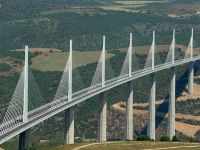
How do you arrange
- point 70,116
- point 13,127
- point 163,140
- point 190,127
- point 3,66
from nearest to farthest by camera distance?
1. point 13,127
2. point 70,116
3. point 163,140
4. point 190,127
5. point 3,66

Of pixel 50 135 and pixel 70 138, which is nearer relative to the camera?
pixel 70 138

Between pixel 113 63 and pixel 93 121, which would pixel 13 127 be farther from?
pixel 113 63

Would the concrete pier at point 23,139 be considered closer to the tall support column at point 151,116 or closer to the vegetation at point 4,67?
the tall support column at point 151,116

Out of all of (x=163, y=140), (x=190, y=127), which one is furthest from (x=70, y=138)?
(x=190, y=127)

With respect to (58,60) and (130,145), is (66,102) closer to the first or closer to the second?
(130,145)

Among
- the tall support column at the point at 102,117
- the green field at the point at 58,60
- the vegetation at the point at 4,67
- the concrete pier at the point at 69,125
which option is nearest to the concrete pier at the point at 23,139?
the concrete pier at the point at 69,125

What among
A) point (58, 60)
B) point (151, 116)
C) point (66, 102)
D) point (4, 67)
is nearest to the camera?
point (66, 102)

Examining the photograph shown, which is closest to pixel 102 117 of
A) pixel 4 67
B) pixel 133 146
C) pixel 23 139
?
pixel 133 146

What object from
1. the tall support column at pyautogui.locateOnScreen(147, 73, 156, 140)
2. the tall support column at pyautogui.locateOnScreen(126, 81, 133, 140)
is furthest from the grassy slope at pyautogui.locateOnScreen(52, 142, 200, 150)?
the tall support column at pyautogui.locateOnScreen(147, 73, 156, 140)
